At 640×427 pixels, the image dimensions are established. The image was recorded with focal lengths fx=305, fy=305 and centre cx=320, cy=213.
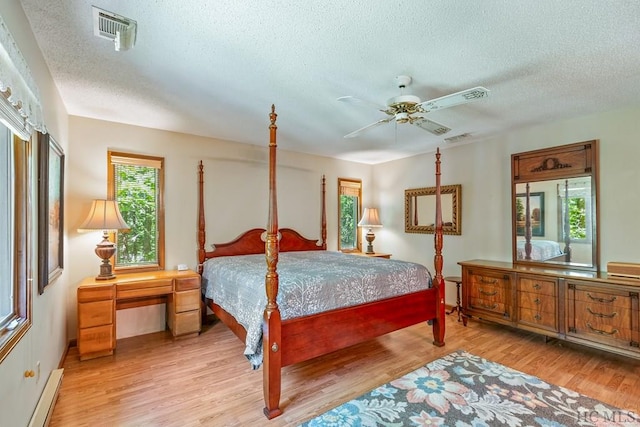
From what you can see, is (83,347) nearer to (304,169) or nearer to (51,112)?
(51,112)

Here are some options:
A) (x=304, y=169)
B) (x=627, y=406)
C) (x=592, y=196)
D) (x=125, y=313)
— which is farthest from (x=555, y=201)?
(x=125, y=313)

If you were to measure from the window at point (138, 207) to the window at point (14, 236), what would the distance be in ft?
6.80

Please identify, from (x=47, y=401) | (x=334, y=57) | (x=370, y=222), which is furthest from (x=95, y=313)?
(x=370, y=222)

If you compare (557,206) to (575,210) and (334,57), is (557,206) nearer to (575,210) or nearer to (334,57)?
(575,210)

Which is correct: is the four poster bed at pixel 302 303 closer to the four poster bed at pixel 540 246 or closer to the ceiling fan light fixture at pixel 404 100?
the ceiling fan light fixture at pixel 404 100

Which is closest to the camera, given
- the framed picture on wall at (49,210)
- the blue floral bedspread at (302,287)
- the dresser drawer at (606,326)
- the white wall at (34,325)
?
the white wall at (34,325)

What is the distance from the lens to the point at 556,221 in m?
3.81

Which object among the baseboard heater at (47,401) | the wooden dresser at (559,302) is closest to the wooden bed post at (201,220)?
the baseboard heater at (47,401)

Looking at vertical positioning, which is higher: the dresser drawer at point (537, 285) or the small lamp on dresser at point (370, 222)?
the small lamp on dresser at point (370, 222)

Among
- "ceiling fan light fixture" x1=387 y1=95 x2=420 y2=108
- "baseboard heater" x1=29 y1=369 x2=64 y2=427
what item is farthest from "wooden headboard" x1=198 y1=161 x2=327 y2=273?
"ceiling fan light fixture" x1=387 y1=95 x2=420 y2=108

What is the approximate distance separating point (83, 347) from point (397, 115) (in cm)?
377

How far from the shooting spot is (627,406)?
236 centimetres

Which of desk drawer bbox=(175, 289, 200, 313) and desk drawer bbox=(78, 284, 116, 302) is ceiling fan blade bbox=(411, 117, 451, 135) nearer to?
desk drawer bbox=(175, 289, 200, 313)

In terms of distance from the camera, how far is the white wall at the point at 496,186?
3312 millimetres
